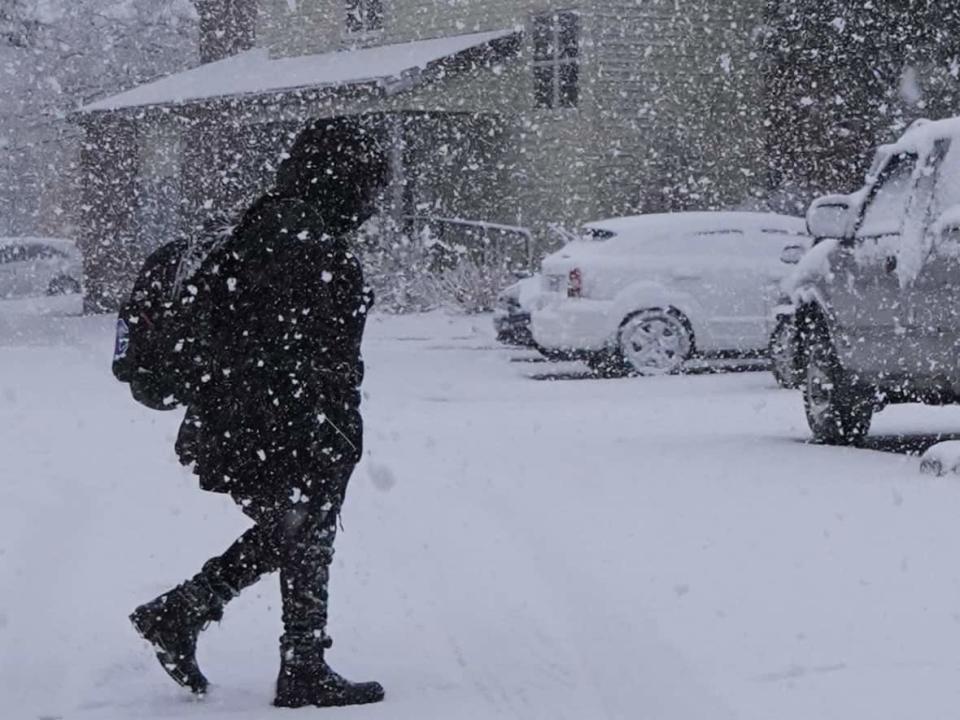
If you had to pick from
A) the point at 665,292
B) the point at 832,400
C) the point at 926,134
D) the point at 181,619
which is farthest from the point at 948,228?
the point at 665,292

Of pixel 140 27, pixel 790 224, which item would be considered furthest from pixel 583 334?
pixel 140 27

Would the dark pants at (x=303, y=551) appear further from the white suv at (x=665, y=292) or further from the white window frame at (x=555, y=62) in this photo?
the white window frame at (x=555, y=62)

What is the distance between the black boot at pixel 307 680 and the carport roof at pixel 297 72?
69.2 feet

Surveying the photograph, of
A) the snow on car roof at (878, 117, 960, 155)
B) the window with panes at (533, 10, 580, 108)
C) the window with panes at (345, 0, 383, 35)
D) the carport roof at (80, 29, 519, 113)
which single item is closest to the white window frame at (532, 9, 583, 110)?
the window with panes at (533, 10, 580, 108)

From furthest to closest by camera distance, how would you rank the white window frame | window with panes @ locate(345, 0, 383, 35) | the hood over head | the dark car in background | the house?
1. window with panes @ locate(345, 0, 383, 35)
2. the white window frame
3. the house
4. the dark car in background
5. the hood over head

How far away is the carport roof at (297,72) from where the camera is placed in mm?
26781

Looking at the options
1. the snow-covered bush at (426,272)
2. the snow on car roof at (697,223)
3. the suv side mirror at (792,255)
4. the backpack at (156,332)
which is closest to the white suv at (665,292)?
the snow on car roof at (697,223)

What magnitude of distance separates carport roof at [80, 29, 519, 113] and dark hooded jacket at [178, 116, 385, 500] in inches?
823

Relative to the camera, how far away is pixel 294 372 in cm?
489

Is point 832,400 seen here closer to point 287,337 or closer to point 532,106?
point 287,337

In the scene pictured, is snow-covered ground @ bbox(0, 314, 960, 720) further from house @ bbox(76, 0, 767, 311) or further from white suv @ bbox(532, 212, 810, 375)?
house @ bbox(76, 0, 767, 311)

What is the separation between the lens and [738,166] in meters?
28.3

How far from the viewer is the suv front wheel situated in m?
11.1

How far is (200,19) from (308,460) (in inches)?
1324
